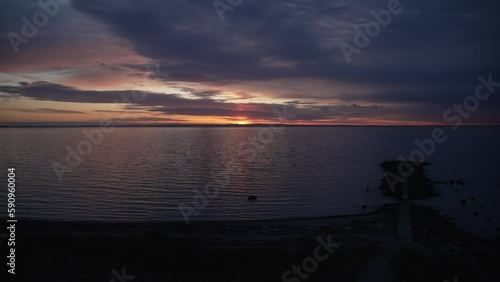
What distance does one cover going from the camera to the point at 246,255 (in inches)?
821

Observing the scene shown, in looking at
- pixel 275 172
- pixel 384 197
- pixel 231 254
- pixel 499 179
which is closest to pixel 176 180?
pixel 275 172

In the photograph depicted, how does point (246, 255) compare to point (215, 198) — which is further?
point (215, 198)

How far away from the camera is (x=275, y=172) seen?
209ft

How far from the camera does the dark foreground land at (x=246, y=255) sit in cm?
1867

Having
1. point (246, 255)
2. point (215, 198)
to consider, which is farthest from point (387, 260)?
point (215, 198)

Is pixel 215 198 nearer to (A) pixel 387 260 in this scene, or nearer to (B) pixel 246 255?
(B) pixel 246 255

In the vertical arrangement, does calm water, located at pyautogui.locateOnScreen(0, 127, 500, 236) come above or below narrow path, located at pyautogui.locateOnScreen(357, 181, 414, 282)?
above

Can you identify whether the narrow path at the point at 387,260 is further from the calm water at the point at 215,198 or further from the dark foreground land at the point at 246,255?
the calm water at the point at 215,198

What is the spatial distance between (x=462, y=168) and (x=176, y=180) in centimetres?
6356

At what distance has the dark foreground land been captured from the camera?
18672 mm

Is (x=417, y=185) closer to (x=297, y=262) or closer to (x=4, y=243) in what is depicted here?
(x=297, y=262)

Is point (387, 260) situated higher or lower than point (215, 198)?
lower

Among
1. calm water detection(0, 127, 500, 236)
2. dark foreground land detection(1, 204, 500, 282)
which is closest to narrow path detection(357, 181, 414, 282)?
dark foreground land detection(1, 204, 500, 282)

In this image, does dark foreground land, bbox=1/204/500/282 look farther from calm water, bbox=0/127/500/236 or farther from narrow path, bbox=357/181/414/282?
calm water, bbox=0/127/500/236
